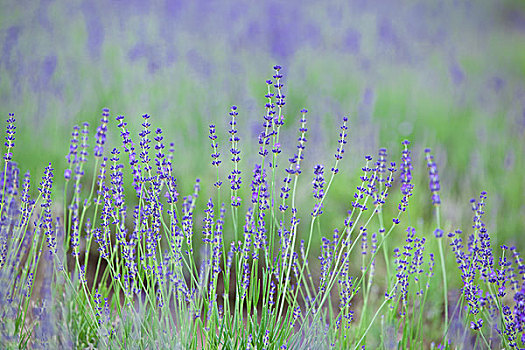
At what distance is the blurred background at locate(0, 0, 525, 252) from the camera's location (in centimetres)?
244

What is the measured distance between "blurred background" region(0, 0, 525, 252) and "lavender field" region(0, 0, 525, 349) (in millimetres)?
16

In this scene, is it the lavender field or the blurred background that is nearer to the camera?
the lavender field

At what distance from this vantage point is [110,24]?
3738mm

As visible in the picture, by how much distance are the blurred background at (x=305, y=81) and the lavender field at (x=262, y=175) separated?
0.02m

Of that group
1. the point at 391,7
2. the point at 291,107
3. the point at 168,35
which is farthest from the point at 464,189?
the point at 391,7

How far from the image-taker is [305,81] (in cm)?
352

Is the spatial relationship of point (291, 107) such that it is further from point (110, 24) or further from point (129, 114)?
point (110, 24)

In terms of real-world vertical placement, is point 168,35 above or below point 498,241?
above

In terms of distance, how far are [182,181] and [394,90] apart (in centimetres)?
197

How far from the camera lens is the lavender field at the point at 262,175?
119cm

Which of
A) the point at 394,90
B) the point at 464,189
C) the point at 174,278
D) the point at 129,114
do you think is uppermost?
the point at 394,90

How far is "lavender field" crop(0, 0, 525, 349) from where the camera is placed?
1194 millimetres

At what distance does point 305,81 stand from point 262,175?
7.77 feet

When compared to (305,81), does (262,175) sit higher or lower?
lower
